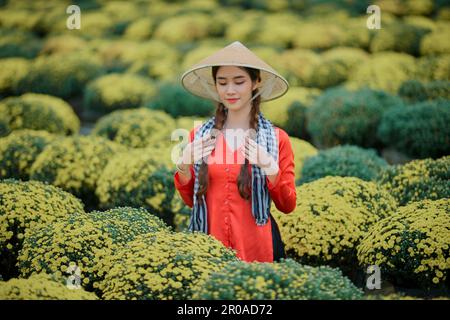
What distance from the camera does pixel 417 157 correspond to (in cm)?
671

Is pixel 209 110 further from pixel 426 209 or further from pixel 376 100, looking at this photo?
pixel 426 209

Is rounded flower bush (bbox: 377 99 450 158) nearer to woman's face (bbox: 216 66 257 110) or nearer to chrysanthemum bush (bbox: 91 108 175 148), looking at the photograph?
chrysanthemum bush (bbox: 91 108 175 148)

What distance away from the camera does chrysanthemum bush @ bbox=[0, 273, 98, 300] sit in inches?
111

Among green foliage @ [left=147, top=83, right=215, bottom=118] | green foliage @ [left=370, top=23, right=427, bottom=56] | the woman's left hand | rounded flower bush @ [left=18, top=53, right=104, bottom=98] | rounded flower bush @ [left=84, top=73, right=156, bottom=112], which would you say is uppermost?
green foliage @ [left=370, top=23, right=427, bottom=56]

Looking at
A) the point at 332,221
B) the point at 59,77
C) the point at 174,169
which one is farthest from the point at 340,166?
the point at 59,77

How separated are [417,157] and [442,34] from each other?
549cm

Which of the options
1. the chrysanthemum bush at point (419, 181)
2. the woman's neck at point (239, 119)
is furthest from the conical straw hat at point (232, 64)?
the chrysanthemum bush at point (419, 181)

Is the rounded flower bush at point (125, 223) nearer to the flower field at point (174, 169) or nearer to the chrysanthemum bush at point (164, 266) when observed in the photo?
the flower field at point (174, 169)

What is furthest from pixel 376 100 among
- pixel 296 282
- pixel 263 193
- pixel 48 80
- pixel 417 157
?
pixel 48 80

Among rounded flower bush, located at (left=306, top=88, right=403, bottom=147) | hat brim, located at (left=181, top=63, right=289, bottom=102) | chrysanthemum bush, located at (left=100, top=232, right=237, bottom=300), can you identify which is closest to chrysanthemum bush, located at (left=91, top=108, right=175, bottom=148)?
rounded flower bush, located at (left=306, top=88, right=403, bottom=147)

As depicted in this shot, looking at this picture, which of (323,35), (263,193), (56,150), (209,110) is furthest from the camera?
(323,35)

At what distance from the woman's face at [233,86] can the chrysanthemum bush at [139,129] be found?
359cm

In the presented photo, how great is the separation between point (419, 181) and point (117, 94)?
6.40 meters

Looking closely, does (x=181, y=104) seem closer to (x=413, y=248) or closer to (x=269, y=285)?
(x=413, y=248)
